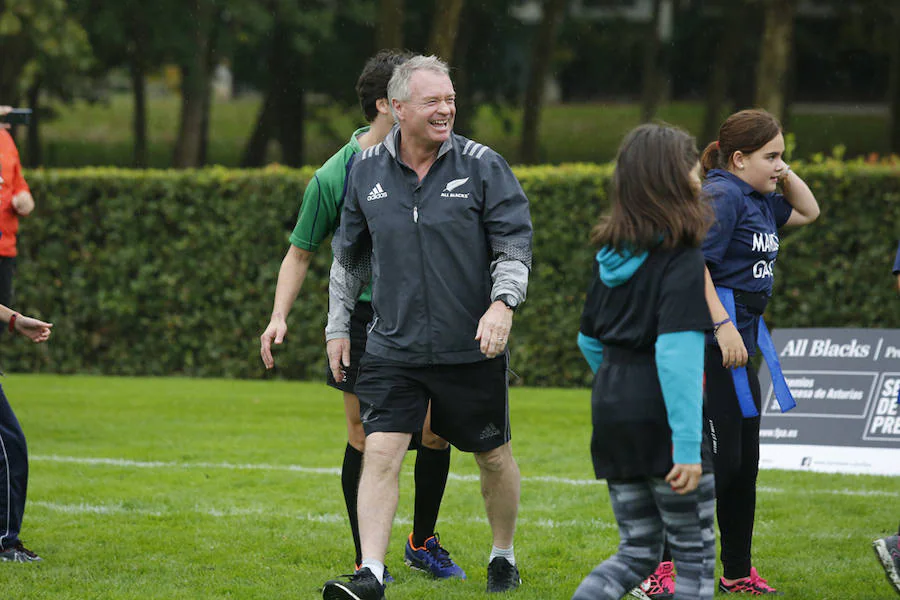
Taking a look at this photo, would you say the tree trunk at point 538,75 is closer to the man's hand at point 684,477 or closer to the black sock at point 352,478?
the black sock at point 352,478

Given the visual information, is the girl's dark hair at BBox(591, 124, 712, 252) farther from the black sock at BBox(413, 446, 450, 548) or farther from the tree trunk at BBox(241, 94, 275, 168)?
the tree trunk at BBox(241, 94, 275, 168)

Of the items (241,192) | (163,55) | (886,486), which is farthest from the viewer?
(163,55)

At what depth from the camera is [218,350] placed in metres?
14.5

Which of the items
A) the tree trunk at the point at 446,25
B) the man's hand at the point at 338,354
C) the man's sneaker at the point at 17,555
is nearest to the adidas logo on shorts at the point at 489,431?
the man's hand at the point at 338,354

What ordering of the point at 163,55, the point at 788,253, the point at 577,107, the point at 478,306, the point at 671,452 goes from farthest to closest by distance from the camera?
the point at 577,107 < the point at 163,55 < the point at 788,253 < the point at 478,306 < the point at 671,452

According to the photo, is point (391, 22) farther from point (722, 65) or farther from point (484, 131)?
point (484, 131)

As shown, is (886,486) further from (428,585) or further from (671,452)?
(671,452)

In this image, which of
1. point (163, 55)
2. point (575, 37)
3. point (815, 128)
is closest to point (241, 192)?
point (163, 55)

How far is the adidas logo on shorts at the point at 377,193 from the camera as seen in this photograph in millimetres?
5234

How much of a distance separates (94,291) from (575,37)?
25816 millimetres

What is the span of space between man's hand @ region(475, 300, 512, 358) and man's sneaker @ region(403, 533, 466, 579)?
1.46 meters

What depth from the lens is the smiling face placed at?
5285 mm

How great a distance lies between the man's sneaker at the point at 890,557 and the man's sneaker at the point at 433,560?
1.88 m

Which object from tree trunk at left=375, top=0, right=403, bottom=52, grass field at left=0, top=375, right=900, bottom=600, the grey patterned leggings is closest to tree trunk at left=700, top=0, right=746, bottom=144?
tree trunk at left=375, top=0, right=403, bottom=52
